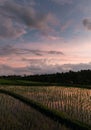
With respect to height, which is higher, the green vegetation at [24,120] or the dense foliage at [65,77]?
the dense foliage at [65,77]

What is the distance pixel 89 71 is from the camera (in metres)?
48.2

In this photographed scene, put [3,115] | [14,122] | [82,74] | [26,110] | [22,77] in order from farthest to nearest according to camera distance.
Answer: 1. [22,77]
2. [82,74]
3. [26,110]
4. [3,115]
5. [14,122]

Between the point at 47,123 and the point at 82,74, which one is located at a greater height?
the point at 82,74

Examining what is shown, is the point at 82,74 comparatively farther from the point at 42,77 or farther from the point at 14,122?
the point at 14,122

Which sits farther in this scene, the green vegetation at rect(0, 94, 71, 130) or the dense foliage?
the dense foliage

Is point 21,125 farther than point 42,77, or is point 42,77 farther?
point 42,77

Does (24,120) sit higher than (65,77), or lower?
lower

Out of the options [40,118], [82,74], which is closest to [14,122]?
[40,118]

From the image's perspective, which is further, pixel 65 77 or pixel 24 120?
pixel 65 77

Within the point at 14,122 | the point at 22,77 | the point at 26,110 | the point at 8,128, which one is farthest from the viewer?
the point at 22,77

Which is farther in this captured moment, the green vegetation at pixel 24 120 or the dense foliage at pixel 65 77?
the dense foliage at pixel 65 77

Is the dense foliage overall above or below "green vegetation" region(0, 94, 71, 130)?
above

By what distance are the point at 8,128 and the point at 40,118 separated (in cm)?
232

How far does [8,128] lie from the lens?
10.6 meters
